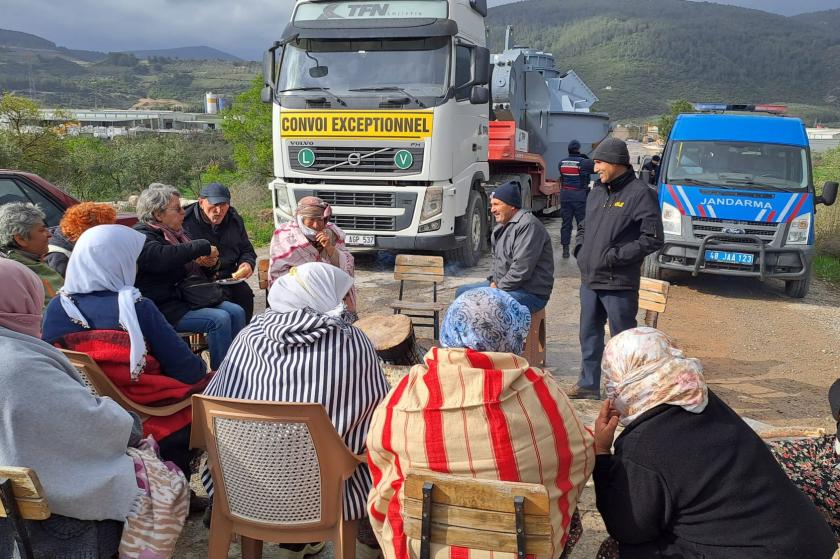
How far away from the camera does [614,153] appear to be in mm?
4656

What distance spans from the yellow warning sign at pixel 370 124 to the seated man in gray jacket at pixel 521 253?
3.32 meters

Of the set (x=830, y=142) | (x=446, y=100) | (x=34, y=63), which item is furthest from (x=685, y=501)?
(x=34, y=63)

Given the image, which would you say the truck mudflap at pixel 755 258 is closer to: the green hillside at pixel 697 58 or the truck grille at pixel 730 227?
the truck grille at pixel 730 227

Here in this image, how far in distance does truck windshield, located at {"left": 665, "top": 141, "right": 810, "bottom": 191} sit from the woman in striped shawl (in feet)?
24.0

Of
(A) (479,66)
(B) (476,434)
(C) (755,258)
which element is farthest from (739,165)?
(B) (476,434)

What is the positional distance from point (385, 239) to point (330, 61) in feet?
7.76

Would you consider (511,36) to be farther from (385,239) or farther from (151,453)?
(151,453)

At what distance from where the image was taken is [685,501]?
6.30 feet

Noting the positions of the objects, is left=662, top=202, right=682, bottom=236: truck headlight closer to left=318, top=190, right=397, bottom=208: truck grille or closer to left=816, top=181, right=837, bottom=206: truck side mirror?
left=816, top=181, right=837, bottom=206: truck side mirror

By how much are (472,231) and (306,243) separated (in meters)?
5.08

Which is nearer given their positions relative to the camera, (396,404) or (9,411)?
(9,411)

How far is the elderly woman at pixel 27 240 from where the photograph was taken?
411cm

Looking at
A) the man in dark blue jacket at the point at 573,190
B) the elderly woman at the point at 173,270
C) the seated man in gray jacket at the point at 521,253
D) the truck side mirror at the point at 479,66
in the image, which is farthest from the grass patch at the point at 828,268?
the elderly woman at the point at 173,270

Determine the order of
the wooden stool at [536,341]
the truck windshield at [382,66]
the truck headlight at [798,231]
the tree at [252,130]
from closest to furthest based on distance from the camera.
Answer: the wooden stool at [536,341] < the truck headlight at [798,231] < the truck windshield at [382,66] < the tree at [252,130]
